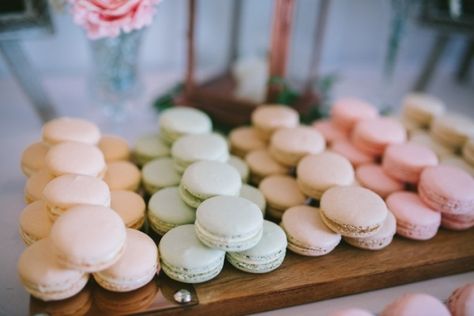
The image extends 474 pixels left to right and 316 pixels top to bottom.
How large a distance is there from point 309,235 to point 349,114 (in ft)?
1.20

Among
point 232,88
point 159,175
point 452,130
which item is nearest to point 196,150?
point 159,175

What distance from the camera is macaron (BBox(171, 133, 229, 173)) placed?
0.77 metres

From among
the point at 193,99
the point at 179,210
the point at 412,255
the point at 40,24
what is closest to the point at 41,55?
the point at 40,24

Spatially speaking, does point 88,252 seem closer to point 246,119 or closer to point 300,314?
point 300,314

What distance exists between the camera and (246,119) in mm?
1004

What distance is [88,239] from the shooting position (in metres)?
0.56

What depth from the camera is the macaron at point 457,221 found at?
0.77m

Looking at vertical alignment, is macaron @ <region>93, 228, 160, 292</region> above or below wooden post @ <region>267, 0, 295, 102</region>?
below

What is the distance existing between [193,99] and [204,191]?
374mm

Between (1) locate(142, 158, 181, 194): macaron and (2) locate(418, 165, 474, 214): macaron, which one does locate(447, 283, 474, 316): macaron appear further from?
(1) locate(142, 158, 181, 194): macaron

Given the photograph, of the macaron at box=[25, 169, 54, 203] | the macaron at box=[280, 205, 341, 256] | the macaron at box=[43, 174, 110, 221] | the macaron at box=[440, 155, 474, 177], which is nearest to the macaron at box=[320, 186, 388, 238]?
the macaron at box=[280, 205, 341, 256]

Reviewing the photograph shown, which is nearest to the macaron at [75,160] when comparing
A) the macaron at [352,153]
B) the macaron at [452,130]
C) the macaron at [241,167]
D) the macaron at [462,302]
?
the macaron at [241,167]

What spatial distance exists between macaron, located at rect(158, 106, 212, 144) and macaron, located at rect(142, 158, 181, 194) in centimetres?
6

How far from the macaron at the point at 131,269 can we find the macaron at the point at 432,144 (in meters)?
0.58
